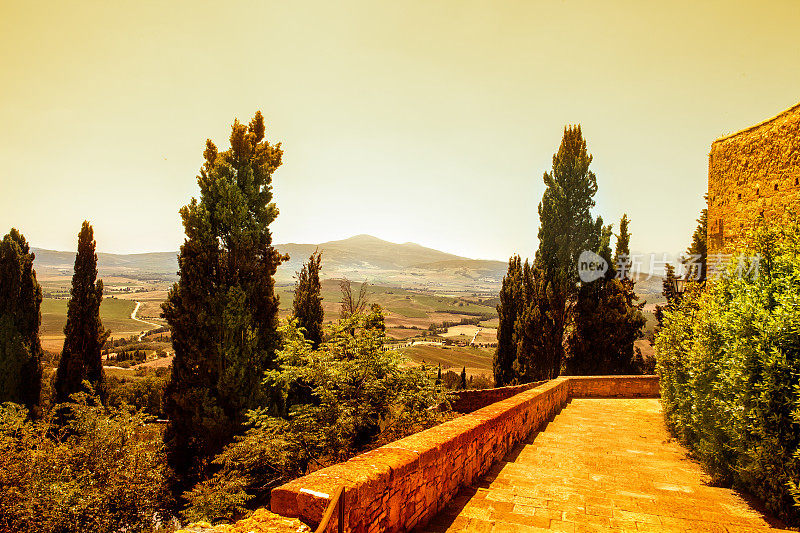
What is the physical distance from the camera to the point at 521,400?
24.9 ft

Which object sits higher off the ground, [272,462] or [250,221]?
[250,221]

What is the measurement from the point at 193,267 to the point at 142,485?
20.0 ft

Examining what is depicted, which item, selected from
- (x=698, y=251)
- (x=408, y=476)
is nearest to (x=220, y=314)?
(x=408, y=476)

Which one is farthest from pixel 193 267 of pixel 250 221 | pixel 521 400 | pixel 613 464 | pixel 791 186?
pixel 791 186

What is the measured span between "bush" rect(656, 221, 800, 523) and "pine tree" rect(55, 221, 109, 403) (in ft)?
75.0

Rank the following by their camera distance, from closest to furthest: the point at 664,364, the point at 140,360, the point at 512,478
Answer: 1. the point at 512,478
2. the point at 664,364
3. the point at 140,360

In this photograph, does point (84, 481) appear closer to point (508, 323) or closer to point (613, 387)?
point (613, 387)

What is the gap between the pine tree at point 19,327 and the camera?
19.2 m

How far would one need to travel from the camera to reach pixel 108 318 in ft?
364

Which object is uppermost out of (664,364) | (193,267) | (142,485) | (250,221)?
(250,221)

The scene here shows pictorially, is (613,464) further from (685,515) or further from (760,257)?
(760,257)

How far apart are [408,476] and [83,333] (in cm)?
2225

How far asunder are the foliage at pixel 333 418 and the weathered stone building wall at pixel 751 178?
6.45 metres

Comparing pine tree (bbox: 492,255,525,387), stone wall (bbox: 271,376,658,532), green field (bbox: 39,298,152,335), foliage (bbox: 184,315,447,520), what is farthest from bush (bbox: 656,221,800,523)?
green field (bbox: 39,298,152,335)
